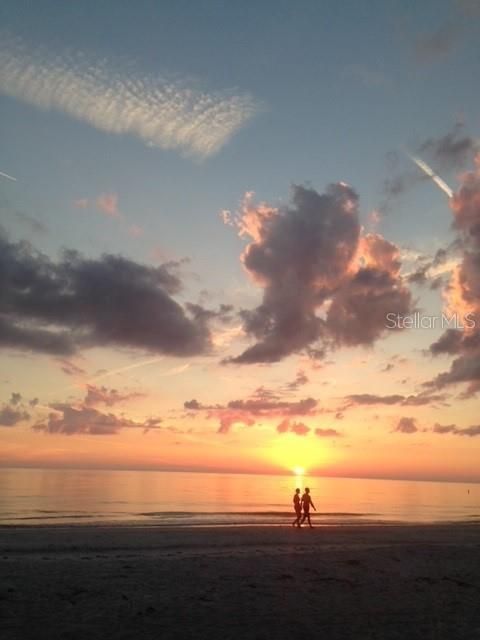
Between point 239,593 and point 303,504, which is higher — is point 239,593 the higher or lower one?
the lower one

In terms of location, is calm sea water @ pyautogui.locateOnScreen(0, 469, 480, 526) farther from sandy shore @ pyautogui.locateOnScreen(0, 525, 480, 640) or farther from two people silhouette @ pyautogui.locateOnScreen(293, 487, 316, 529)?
sandy shore @ pyautogui.locateOnScreen(0, 525, 480, 640)

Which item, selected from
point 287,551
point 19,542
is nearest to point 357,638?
point 287,551

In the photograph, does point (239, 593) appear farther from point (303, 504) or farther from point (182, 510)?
point (182, 510)

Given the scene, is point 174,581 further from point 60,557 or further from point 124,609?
point 60,557

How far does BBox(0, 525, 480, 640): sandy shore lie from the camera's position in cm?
1213

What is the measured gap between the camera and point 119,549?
2467 centimetres

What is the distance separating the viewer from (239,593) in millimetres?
15102

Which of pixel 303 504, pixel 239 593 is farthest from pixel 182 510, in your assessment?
pixel 239 593

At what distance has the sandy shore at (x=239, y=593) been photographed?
1213 cm

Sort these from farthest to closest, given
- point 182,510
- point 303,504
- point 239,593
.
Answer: point 182,510
point 303,504
point 239,593

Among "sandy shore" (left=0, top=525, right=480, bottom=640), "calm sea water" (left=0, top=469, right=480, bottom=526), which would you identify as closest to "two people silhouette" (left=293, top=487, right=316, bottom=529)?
"calm sea water" (left=0, top=469, right=480, bottom=526)

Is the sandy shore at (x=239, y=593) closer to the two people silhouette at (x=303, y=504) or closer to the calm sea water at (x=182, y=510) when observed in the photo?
the two people silhouette at (x=303, y=504)

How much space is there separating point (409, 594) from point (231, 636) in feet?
21.9

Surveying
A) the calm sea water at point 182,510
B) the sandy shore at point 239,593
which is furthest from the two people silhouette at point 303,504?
the sandy shore at point 239,593
